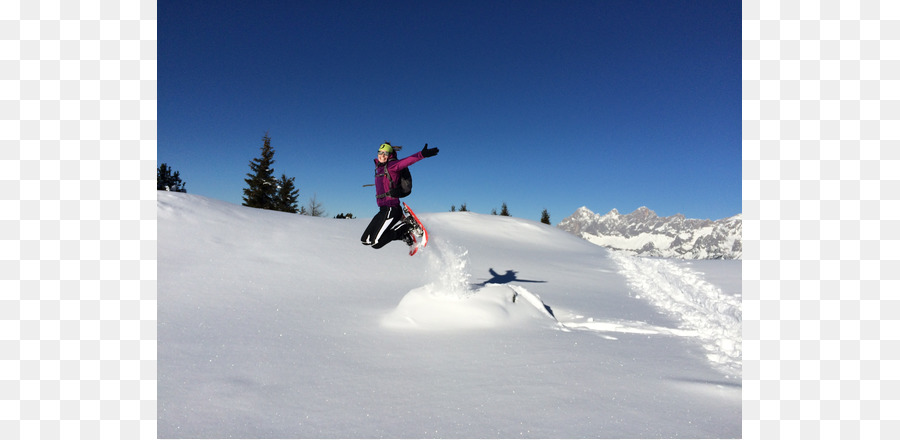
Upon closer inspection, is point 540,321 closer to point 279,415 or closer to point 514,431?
point 514,431

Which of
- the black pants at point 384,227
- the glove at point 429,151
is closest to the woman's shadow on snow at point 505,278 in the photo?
the black pants at point 384,227

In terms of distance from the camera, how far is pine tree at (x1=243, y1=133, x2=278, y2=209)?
1516 inches

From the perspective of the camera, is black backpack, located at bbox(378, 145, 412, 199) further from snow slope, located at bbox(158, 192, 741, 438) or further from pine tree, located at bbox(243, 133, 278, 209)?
pine tree, located at bbox(243, 133, 278, 209)

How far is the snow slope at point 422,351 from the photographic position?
3541 millimetres

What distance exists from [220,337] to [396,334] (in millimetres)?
2414

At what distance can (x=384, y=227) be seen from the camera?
5566 millimetres

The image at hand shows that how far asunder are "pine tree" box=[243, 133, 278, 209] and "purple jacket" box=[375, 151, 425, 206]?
3602 centimetres

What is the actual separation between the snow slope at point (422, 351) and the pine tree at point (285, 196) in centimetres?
2770

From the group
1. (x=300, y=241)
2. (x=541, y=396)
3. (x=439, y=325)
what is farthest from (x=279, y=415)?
(x=300, y=241)

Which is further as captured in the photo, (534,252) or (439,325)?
(534,252)

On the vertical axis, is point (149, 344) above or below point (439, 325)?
above

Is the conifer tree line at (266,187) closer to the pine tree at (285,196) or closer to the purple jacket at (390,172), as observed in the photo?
the pine tree at (285,196)

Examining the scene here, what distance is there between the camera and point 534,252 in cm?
2111

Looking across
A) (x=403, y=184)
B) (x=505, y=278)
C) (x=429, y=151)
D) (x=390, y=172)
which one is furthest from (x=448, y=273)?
(x=505, y=278)
